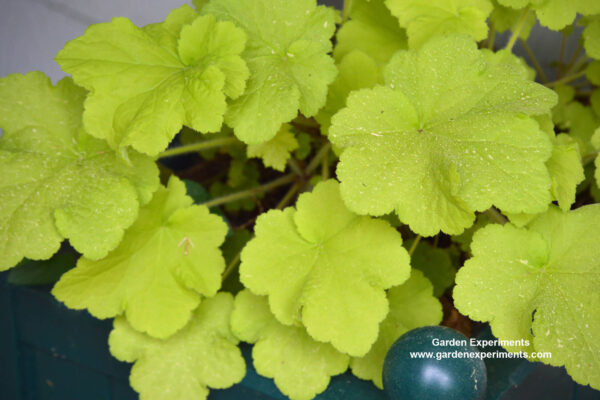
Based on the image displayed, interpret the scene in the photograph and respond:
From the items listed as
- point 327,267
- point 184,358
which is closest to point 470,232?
point 327,267

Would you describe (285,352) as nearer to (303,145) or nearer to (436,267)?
(436,267)

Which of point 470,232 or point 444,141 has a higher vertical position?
point 444,141

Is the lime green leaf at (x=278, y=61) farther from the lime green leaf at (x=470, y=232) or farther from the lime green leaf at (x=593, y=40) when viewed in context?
the lime green leaf at (x=593, y=40)

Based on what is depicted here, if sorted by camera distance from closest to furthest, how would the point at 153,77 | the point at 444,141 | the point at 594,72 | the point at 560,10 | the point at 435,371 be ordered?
1. the point at 435,371
2. the point at 444,141
3. the point at 153,77
4. the point at 560,10
5. the point at 594,72

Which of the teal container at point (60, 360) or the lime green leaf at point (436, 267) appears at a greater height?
the lime green leaf at point (436, 267)

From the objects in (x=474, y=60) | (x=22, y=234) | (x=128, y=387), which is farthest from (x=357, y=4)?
(x=128, y=387)

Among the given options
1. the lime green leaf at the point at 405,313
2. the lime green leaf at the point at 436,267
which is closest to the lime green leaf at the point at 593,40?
the lime green leaf at the point at 436,267
